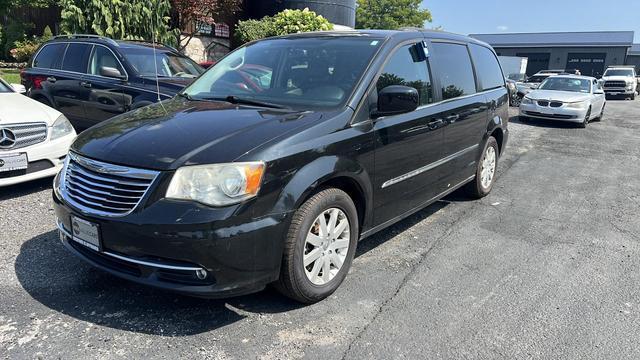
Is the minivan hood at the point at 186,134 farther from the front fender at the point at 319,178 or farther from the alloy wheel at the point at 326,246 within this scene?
the alloy wheel at the point at 326,246

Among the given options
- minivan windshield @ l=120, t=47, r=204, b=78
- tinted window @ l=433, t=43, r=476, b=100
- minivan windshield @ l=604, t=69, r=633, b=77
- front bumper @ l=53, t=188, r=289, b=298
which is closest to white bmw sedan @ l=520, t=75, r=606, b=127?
tinted window @ l=433, t=43, r=476, b=100

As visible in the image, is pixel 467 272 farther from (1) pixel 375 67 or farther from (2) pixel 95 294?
(2) pixel 95 294

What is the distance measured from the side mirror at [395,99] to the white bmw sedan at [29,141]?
12.6 ft

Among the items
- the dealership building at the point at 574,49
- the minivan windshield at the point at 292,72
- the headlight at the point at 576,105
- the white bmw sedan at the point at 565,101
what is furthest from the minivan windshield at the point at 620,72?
the minivan windshield at the point at 292,72

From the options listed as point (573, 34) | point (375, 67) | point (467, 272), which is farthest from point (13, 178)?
point (573, 34)

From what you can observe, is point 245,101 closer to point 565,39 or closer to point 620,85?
point 620,85

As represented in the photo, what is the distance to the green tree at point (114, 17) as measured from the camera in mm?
13188

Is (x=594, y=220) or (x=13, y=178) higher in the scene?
(x=13, y=178)

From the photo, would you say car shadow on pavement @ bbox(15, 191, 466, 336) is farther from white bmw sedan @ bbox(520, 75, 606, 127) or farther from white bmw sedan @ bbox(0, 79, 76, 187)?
white bmw sedan @ bbox(520, 75, 606, 127)

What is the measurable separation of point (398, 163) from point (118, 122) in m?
2.13

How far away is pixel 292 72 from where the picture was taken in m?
3.99

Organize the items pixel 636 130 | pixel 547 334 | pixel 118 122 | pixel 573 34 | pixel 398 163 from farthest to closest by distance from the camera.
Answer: pixel 573 34 < pixel 636 130 < pixel 398 163 < pixel 118 122 < pixel 547 334

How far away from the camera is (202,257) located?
A: 272cm

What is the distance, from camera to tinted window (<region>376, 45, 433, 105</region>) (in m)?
3.86
